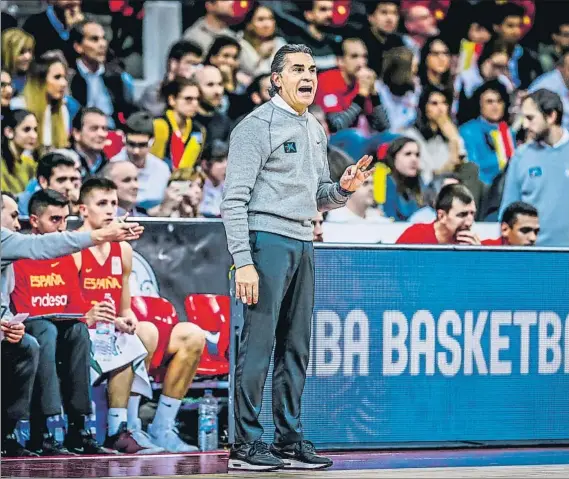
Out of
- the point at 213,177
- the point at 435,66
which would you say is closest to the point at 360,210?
the point at 213,177

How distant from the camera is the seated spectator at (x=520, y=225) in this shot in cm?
767

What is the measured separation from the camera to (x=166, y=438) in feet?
19.4

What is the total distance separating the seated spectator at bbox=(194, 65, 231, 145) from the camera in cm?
837

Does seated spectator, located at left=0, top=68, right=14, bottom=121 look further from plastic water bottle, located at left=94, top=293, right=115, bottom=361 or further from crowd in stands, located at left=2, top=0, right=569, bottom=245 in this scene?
plastic water bottle, located at left=94, top=293, right=115, bottom=361

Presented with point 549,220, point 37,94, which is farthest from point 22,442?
point 549,220

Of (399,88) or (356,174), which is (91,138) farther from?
(356,174)

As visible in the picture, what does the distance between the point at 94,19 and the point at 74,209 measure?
6.49 ft

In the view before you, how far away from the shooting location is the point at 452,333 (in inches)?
226

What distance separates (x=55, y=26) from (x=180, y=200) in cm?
173

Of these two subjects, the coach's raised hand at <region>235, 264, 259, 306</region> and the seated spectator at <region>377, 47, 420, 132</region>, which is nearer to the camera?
the coach's raised hand at <region>235, 264, 259, 306</region>

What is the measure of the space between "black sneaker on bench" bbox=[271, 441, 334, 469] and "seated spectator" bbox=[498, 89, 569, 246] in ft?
13.6

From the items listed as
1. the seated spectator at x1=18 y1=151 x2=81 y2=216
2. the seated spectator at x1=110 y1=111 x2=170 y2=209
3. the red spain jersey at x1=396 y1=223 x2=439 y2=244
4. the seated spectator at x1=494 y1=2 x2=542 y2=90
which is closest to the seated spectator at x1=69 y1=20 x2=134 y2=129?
the seated spectator at x1=110 y1=111 x2=170 y2=209

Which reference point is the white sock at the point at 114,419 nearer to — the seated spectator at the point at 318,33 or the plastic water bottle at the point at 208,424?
the plastic water bottle at the point at 208,424

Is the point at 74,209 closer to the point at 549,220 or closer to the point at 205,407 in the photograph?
the point at 205,407
